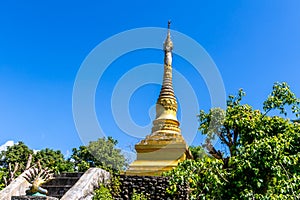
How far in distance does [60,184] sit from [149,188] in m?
2.34

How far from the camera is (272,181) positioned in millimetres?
7797

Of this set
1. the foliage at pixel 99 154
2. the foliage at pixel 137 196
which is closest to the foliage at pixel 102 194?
the foliage at pixel 137 196

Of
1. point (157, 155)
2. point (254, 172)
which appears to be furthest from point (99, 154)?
point (254, 172)

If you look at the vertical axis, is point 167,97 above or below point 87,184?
above

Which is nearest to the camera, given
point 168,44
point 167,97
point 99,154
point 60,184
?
point 60,184

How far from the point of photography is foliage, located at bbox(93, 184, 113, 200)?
830 centimetres

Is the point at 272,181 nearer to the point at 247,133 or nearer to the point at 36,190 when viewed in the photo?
the point at 247,133

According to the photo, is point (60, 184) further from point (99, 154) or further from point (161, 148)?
point (99, 154)

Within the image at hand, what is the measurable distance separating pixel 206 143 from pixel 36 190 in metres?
7.77

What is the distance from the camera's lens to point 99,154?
26.6 m

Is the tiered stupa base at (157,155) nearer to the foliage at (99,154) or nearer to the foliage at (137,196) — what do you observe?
the foliage at (137,196)

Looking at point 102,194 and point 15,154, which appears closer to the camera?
point 102,194

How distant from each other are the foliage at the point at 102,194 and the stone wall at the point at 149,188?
38 cm

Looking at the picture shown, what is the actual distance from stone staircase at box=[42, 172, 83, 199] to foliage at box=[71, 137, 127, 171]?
16.7 meters
